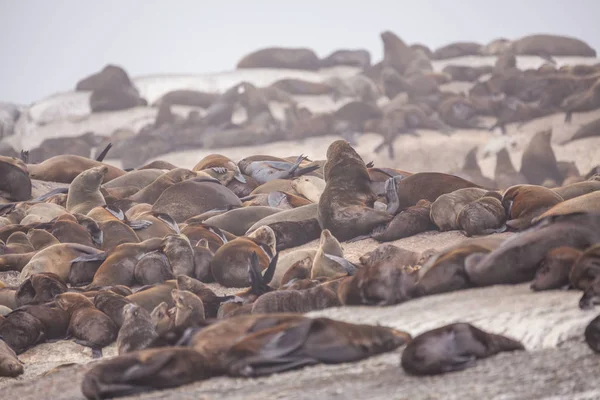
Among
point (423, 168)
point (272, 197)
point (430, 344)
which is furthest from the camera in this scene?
point (423, 168)

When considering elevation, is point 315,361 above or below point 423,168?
above

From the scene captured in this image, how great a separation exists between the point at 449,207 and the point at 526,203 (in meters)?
0.54

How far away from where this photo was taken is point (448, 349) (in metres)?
2.91

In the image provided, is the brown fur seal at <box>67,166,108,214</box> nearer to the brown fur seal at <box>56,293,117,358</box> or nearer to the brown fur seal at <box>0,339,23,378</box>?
the brown fur seal at <box>56,293,117,358</box>

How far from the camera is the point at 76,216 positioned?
6.96 m

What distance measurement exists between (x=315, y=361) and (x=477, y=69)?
900 inches

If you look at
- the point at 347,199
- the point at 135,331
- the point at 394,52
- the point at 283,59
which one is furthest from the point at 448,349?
the point at 283,59

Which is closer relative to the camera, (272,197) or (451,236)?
(451,236)

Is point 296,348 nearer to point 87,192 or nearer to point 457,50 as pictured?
point 87,192

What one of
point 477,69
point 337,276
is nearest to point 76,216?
point 337,276

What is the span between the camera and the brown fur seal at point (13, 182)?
8.50 meters

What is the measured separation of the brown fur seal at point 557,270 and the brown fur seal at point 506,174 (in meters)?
12.4

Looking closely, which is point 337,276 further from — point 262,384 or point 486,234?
point 262,384

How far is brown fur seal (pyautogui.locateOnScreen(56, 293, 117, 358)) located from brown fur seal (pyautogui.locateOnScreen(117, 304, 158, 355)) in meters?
0.48
